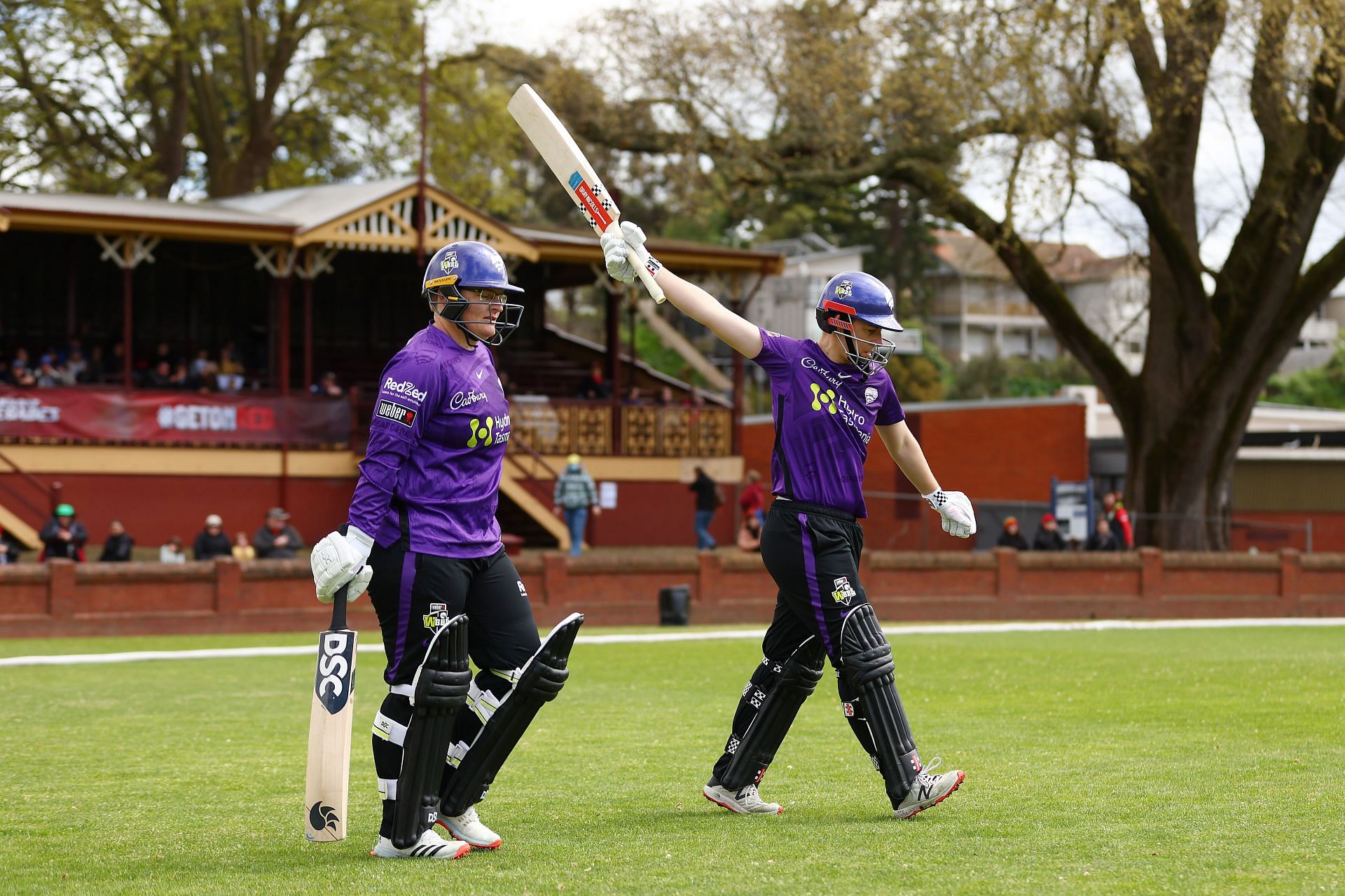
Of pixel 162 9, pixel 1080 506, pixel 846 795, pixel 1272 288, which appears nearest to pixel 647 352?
pixel 162 9

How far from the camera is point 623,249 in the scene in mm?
6480

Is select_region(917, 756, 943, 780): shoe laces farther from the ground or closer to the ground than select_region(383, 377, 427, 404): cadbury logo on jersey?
closer to the ground

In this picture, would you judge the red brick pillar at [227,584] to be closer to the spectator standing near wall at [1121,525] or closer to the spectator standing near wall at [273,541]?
the spectator standing near wall at [273,541]

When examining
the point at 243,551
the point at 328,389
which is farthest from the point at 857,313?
the point at 328,389

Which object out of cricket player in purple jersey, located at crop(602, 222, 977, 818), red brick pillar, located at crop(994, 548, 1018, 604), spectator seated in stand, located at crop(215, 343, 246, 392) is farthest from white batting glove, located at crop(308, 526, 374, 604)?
spectator seated in stand, located at crop(215, 343, 246, 392)

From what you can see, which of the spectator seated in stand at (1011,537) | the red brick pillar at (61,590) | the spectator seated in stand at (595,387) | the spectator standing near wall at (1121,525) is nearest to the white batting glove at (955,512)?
the red brick pillar at (61,590)

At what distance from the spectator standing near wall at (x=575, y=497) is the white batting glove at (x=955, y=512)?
60.6ft

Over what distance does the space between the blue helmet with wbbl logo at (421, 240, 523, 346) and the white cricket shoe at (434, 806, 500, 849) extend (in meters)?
1.76

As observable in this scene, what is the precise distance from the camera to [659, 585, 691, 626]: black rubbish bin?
71.6ft

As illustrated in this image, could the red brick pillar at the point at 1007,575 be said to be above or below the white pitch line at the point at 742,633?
above

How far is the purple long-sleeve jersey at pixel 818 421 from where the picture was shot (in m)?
6.56

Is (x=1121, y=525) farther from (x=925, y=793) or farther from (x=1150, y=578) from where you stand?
(x=925, y=793)

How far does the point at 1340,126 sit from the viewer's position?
25.0 m

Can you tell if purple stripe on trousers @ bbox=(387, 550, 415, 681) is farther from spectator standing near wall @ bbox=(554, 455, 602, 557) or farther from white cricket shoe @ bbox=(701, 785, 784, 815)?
spectator standing near wall @ bbox=(554, 455, 602, 557)
